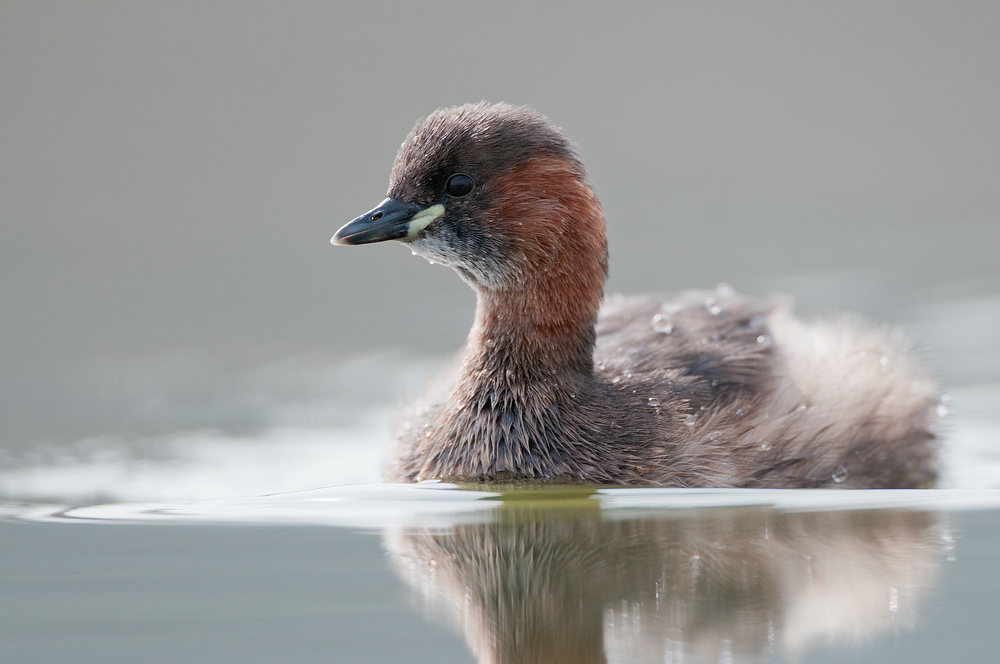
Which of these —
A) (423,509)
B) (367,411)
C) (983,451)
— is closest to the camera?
(423,509)

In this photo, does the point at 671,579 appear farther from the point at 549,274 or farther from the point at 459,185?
the point at 459,185

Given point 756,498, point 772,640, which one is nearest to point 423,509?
point 756,498

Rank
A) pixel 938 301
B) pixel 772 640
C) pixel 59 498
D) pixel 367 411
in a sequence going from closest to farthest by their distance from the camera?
pixel 772 640, pixel 59 498, pixel 367 411, pixel 938 301

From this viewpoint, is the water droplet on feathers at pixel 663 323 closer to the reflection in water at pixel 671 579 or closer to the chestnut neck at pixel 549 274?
the chestnut neck at pixel 549 274

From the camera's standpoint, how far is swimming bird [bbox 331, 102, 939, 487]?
4.66m

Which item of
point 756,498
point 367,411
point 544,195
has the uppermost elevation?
point 544,195

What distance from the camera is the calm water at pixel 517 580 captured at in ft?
8.82

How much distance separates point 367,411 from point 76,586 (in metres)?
3.98

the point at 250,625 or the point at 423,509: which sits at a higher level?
the point at 423,509

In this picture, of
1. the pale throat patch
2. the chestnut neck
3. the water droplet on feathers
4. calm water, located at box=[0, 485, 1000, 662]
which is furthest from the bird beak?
calm water, located at box=[0, 485, 1000, 662]

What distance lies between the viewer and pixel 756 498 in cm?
402

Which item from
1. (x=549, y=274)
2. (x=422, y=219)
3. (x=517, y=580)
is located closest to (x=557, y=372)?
(x=549, y=274)

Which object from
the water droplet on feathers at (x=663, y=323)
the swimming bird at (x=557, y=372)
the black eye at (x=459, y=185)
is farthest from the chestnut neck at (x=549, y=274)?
the water droplet on feathers at (x=663, y=323)

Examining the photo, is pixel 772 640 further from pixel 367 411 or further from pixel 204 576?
pixel 367 411
